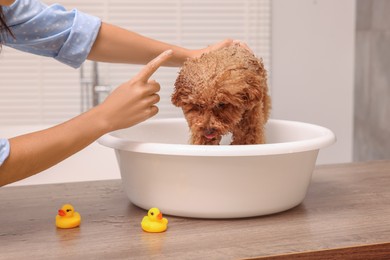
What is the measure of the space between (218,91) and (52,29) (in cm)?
55

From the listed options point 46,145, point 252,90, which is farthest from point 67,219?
point 252,90

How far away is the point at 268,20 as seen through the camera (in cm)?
301

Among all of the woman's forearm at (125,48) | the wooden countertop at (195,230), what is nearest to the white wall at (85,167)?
the woman's forearm at (125,48)

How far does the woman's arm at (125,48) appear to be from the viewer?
4.83 feet

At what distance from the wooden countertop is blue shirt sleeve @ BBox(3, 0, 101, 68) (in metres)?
0.34

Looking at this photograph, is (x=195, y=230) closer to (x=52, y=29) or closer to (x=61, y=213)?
(x=61, y=213)

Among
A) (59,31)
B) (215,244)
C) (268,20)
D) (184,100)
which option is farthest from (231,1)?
(215,244)

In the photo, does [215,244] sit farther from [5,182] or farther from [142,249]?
[5,182]

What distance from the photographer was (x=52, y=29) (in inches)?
56.6

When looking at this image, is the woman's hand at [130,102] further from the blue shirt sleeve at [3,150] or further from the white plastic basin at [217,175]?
the blue shirt sleeve at [3,150]

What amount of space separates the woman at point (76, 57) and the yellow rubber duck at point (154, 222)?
0.17 meters

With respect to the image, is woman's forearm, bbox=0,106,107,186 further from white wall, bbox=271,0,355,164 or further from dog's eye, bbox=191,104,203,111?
white wall, bbox=271,0,355,164

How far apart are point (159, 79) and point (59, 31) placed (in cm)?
154

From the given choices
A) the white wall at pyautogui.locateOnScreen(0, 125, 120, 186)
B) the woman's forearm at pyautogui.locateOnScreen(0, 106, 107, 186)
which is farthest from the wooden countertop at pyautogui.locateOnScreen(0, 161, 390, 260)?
the white wall at pyautogui.locateOnScreen(0, 125, 120, 186)
